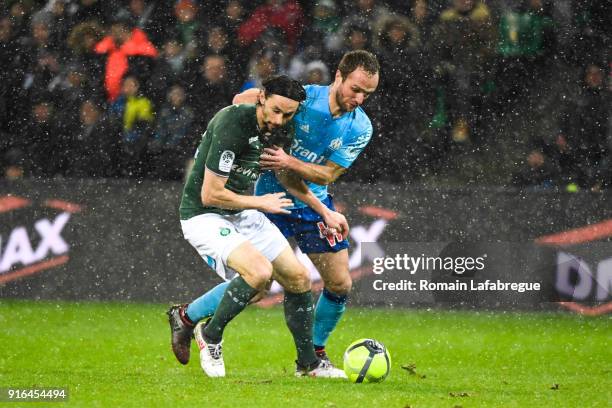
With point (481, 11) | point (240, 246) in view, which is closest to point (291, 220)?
point (240, 246)

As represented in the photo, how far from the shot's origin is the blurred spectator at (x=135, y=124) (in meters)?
10.4

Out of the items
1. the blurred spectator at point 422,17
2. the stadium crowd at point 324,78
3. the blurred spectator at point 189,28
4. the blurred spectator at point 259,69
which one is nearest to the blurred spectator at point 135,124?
the stadium crowd at point 324,78

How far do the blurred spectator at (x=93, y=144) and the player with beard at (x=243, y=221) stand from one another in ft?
12.1

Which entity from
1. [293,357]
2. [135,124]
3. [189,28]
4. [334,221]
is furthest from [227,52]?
[334,221]

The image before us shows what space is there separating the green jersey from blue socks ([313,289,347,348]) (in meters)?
0.89

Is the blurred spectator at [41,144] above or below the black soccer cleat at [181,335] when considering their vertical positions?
above

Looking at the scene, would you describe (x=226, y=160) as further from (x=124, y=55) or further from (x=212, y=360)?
(x=124, y=55)

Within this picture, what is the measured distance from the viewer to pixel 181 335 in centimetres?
692

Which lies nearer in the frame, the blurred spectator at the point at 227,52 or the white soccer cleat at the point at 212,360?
the white soccer cleat at the point at 212,360

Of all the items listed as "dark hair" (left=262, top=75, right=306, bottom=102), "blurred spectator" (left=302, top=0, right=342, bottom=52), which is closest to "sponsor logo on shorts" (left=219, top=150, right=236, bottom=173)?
"dark hair" (left=262, top=75, right=306, bottom=102)

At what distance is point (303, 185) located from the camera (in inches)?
270

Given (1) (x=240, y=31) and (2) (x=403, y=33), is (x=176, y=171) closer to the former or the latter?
(1) (x=240, y=31)

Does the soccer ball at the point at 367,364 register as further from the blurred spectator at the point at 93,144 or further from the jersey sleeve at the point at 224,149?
the blurred spectator at the point at 93,144

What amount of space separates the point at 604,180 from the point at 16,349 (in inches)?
210
